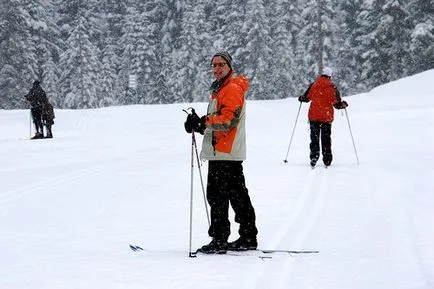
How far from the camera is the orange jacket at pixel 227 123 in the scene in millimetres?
5613

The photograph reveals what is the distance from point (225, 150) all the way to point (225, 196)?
0.48 meters

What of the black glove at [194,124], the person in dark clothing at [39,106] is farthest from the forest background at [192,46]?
the black glove at [194,124]

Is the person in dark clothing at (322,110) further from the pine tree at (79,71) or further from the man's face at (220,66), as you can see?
the pine tree at (79,71)

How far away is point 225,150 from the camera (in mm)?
5742

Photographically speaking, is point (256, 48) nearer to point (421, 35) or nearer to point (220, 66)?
point (421, 35)

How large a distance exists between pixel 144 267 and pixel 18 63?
43609 mm

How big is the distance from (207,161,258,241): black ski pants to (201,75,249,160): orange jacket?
115mm

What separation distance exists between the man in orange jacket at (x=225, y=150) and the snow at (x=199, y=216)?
287mm

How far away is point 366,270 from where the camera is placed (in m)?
5.42

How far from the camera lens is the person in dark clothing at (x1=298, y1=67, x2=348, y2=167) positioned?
1210cm

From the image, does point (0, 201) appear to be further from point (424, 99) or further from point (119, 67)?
point (119, 67)

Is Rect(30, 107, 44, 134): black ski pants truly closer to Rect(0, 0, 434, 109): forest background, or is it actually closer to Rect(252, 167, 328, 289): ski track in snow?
Rect(252, 167, 328, 289): ski track in snow

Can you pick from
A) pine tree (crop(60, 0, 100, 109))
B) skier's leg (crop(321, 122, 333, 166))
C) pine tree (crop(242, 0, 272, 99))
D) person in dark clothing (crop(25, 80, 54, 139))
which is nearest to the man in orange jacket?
skier's leg (crop(321, 122, 333, 166))

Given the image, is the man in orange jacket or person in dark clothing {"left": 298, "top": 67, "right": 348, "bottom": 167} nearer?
the man in orange jacket
